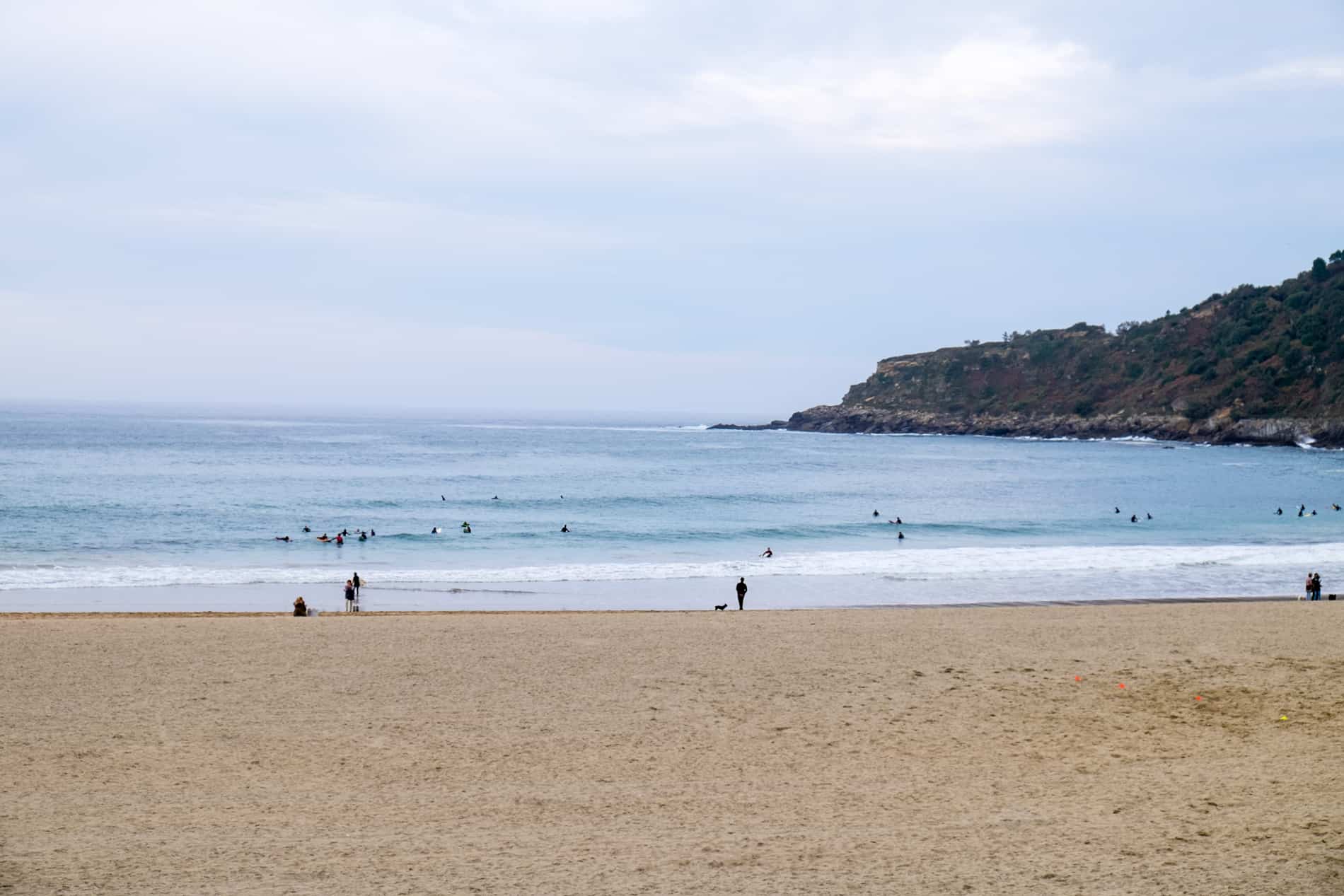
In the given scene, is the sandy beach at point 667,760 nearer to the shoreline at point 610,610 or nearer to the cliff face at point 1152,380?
the shoreline at point 610,610

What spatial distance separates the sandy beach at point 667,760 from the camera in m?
8.52

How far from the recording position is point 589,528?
4294cm

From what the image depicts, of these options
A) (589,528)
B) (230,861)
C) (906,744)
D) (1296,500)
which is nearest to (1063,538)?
(589,528)

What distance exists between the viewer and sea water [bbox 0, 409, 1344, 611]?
93.4ft

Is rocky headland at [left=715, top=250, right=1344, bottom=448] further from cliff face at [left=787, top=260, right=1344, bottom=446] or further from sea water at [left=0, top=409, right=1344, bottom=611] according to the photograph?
sea water at [left=0, top=409, right=1344, bottom=611]

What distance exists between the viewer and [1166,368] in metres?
133

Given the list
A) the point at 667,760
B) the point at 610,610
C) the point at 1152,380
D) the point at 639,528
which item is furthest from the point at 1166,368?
the point at 667,760

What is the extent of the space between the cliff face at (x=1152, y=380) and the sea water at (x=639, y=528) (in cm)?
2795

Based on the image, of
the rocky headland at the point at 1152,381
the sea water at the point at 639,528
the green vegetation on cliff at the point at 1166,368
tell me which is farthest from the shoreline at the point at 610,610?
the green vegetation on cliff at the point at 1166,368

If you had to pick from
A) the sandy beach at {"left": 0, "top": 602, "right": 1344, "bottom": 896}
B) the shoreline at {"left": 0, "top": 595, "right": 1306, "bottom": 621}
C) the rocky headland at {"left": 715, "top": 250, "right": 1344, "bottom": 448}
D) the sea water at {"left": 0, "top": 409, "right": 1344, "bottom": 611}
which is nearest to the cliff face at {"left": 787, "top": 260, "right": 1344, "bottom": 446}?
the rocky headland at {"left": 715, "top": 250, "right": 1344, "bottom": 448}

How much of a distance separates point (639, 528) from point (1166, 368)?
368 ft

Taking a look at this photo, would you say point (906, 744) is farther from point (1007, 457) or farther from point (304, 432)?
point (304, 432)

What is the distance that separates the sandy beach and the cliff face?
11017 cm

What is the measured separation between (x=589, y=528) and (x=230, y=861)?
112 feet
